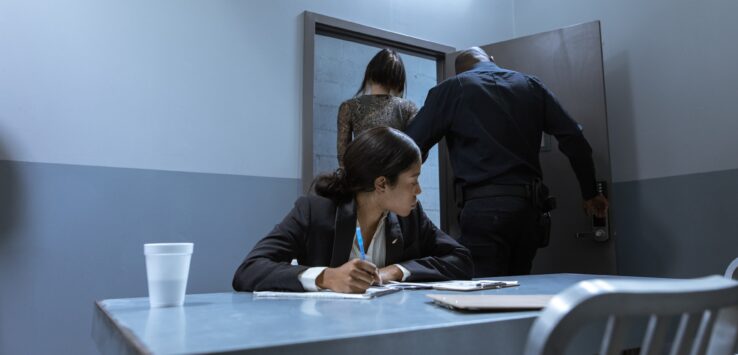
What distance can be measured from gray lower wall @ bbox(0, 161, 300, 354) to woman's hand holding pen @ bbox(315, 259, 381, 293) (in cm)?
167

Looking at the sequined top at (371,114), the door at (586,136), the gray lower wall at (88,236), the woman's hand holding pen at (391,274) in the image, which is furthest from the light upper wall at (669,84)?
the gray lower wall at (88,236)

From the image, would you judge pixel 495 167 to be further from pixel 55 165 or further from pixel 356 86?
pixel 356 86

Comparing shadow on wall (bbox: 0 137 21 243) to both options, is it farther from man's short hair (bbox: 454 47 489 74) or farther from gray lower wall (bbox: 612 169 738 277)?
gray lower wall (bbox: 612 169 738 277)

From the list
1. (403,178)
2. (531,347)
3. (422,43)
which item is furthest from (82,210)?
(531,347)

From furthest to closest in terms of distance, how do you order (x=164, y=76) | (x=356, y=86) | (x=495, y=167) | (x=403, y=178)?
(x=356, y=86) < (x=164, y=76) < (x=495, y=167) < (x=403, y=178)

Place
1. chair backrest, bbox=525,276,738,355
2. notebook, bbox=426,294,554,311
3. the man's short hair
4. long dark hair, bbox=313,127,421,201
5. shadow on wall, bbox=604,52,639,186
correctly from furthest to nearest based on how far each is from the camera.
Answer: shadow on wall, bbox=604,52,639,186, the man's short hair, long dark hair, bbox=313,127,421,201, notebook, bbox=426,294,554,311, chair backrest, bbox=525,276,738,355

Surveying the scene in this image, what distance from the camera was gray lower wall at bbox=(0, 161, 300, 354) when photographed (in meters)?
2.29

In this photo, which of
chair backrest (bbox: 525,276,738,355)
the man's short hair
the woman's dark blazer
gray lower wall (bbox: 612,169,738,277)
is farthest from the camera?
the man's short hair

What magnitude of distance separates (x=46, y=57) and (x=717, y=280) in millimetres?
2713

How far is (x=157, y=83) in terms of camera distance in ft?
8.79

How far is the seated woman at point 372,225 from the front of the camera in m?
1.55

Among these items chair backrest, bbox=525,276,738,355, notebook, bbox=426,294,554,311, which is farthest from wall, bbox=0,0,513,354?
chair backrest, bbox=525,276,738,355

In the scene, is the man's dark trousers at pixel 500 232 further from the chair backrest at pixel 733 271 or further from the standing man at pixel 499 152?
the chair backrest at pixel 733 271

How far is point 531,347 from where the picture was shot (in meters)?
0.43
